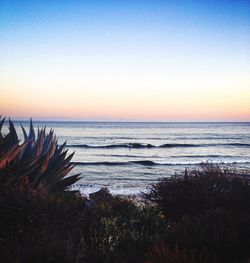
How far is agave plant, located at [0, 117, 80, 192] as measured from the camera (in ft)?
19.5

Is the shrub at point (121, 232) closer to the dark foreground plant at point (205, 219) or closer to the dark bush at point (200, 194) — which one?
the dark foreground plant at point (205, 219)

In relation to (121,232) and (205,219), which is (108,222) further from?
(205,219)

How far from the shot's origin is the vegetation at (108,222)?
4.05 metres

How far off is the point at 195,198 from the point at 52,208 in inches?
121

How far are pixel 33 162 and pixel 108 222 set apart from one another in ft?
6.03

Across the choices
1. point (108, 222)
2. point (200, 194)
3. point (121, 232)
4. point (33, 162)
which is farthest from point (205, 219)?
point (33, 162)

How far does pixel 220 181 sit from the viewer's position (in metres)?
7.85

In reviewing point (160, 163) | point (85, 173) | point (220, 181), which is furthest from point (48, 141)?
point (160, 163)

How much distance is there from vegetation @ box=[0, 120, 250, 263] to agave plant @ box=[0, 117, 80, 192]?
2cm

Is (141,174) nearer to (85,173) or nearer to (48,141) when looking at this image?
(85,173)

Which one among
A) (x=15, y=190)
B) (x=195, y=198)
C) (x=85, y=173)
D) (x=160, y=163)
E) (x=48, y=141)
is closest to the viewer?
(x=15, y=190)

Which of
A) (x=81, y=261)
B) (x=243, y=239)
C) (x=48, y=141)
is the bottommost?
(x=81, y=261)

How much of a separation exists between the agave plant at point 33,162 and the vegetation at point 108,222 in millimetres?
17

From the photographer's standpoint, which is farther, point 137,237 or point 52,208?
point 52,208
